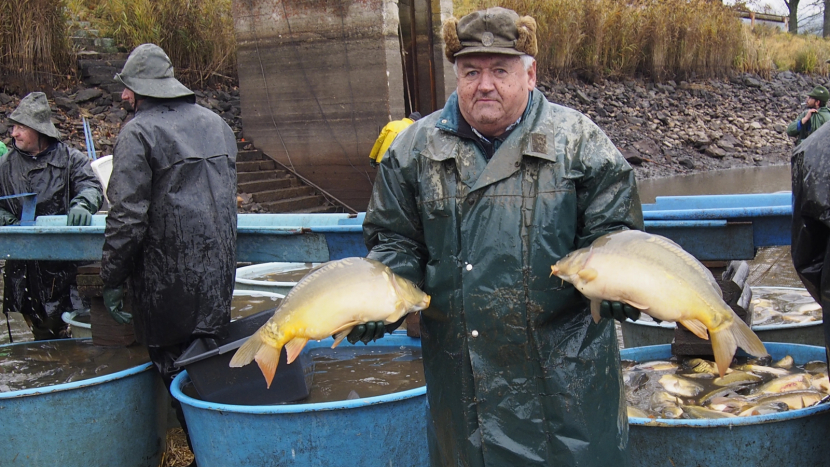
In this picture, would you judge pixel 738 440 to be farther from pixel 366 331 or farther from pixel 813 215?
pixel 366 331

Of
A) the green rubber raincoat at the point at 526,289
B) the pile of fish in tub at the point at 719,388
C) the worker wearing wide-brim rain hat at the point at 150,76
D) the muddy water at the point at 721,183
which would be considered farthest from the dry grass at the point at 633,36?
the green rubber raincoat at the point at 526,289

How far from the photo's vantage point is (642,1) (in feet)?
81.2

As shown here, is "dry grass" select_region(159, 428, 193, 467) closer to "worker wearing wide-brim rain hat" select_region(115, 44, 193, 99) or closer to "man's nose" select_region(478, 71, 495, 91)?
"worker wearing wide-brim rain hat" select_region(115, 44, 193, 99)

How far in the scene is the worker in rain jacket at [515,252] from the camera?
244 centimetres

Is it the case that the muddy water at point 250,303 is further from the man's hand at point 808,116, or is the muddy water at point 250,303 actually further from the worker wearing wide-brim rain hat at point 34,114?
the man's hand at point 808,116

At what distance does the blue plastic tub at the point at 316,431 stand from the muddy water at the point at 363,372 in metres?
0.60

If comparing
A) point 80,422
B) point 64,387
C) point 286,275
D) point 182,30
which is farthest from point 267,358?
point 182,30

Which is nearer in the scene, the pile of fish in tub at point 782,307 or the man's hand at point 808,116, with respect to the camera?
the pile of fish in tub at point 782,307

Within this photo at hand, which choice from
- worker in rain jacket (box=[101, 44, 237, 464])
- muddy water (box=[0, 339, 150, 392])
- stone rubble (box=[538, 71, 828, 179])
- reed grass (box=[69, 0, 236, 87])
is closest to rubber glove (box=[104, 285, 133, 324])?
worker in rain jacket (box=[101, 44, 237, 464])

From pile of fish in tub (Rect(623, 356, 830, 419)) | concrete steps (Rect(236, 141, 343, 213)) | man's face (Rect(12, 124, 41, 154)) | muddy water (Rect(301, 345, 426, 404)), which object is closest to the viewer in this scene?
pile of fish in tub (Rect(623, 356, 830, 419))

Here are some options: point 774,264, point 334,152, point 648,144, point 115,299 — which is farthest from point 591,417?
point 648,144

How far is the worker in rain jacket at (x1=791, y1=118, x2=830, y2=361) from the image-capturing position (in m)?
2.84

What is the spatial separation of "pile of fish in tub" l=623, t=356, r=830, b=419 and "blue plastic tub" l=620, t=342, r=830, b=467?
1.15 feet

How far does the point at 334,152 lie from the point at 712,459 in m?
11.5
